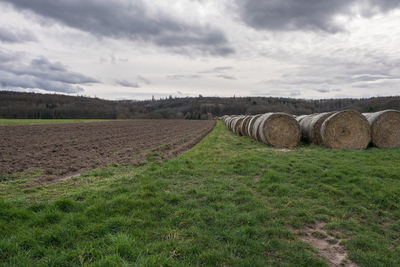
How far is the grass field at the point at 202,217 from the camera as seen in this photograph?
13.9ft

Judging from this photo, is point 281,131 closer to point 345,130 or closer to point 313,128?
point 313,128

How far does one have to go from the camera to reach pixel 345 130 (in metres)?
14.3

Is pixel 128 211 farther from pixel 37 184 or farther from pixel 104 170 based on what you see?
pixel 104 170

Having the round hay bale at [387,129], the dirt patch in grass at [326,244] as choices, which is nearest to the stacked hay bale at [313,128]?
the round hay bale at [387,129]

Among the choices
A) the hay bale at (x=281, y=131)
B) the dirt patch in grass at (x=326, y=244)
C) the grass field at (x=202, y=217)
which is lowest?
the dirt patch in grass at (x=326, y=244)

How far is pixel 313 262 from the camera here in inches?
163

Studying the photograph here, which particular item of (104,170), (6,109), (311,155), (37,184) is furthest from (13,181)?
(6,109)

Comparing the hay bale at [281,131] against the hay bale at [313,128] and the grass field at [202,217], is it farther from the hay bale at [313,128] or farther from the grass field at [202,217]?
the grass field at [202,217]

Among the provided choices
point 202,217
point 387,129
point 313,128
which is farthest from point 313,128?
point 202,217

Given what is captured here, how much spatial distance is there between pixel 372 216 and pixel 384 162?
5833 millimetres

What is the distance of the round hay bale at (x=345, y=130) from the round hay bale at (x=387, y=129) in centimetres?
65

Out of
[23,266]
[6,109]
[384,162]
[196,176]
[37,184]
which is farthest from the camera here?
[6,109]

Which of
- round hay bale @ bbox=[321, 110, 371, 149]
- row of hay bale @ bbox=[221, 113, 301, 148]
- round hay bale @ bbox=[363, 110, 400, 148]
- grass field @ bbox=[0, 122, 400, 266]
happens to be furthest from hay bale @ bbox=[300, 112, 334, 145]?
grass field @ bbox=[0, 122, 400, 266]

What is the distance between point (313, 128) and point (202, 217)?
12570 millimetres
